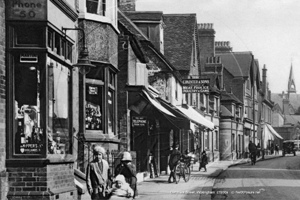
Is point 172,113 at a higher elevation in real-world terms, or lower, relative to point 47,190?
higher

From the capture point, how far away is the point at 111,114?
18078mm

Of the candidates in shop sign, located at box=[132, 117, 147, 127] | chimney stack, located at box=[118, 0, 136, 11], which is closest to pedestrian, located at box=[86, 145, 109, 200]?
shop sign, located at box=[132, 117, 147, 127]

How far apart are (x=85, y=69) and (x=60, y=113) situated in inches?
48.6

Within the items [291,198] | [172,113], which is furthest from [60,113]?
[172,113]

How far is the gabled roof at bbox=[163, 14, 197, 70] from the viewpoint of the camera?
30266mm

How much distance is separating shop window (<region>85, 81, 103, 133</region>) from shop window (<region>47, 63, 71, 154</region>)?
2.51 metres

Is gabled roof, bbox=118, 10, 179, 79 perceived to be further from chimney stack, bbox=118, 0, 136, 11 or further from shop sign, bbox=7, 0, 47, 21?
shop sign, bbox=7, 0, 47, 21

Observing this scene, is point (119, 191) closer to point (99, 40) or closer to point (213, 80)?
point (99, 40)

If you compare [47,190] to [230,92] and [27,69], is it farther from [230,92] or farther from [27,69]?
[230,92]

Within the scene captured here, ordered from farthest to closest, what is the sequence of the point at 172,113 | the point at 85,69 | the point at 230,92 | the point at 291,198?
the point at 230,92 < the point at 172,113 < the point at 291,198 < the point at 85,69

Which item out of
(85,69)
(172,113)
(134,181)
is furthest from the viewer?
(172,113)

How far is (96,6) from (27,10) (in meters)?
5.08

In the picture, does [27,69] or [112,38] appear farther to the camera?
[112,38]

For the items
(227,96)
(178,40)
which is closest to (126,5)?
(178,40)
